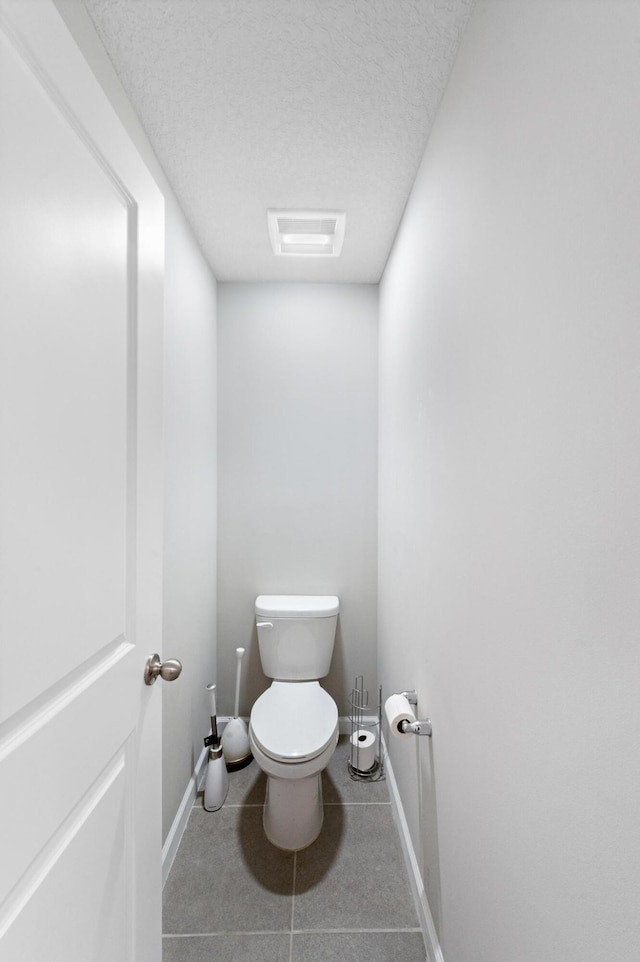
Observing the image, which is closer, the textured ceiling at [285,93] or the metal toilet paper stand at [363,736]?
the textured ceiling at [285,93]

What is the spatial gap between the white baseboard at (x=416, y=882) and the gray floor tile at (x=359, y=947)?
0.04 meters

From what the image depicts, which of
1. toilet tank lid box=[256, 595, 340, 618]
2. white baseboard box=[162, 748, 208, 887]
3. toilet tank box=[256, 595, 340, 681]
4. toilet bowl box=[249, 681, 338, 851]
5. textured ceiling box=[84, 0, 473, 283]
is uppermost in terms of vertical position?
textured ceiling box=[84, 0, 473, 283]

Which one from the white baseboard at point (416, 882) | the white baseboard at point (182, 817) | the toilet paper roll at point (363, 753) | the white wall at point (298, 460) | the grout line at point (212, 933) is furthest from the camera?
the white wall at point (298, 460)

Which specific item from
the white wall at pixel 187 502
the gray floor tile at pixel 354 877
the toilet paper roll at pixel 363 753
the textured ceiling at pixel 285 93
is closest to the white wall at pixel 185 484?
the white wall at pixel 187 502

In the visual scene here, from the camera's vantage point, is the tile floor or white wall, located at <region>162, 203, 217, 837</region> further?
white wall, located at <region>162, 203, 217, 837</region>

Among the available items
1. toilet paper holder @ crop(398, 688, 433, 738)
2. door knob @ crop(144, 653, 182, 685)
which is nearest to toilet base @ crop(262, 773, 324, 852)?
toilet paper holder @ crop(398, 688, 433, 738)

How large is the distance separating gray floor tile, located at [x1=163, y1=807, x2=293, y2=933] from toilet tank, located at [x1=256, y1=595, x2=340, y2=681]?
0.58 m

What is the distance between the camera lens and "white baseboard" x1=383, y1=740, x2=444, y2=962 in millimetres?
1187

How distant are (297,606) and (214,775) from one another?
768mm

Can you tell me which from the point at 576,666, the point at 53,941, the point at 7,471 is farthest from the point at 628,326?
the point at 53,941

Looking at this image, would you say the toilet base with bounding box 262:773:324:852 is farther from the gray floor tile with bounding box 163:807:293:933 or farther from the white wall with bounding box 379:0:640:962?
the white wall with bounding box 379:0:640:962

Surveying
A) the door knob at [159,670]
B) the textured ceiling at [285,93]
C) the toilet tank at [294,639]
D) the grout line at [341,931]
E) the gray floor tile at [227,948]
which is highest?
the textured ceiling at [285,93]

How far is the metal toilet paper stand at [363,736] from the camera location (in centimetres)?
196

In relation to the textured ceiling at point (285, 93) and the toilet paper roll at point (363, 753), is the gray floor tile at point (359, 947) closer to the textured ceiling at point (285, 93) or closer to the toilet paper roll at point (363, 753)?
the toilet paper roll at point (363, 753)
